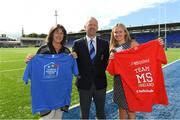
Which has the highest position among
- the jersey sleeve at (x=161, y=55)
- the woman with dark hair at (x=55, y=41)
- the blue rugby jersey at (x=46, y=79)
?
the woman with dark hair at (x=55, y=41)

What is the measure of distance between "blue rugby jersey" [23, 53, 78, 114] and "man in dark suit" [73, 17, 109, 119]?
18 cm

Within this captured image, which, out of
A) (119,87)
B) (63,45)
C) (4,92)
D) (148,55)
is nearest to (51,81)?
(63,45)

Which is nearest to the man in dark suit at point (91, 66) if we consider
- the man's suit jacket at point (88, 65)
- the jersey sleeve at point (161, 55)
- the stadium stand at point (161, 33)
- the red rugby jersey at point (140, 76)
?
the man's suit jacket at point (88, 65)

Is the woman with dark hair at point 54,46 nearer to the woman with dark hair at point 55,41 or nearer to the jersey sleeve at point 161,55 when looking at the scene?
the woman with dark hair at point 55,41

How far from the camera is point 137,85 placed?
15.5 feet

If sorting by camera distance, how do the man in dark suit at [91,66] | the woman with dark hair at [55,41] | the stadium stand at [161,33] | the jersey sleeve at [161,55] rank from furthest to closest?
the stadium stand at [161,33] < the jersey sleeve at [161,55] < the man in dark suit at [91,66] < the woman with dark hair at [55,41]

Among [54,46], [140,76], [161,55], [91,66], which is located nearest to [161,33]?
[161,55]

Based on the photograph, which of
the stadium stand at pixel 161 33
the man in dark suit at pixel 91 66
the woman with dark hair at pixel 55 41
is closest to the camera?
the woman with dark hair at pixel 55 41

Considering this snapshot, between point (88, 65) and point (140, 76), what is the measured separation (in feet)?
2.62

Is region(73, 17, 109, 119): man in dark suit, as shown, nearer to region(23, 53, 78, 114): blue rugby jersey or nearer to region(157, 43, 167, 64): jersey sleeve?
region(23, 53, 78, 114): blue rugby jersey

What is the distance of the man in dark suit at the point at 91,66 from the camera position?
4.65 meters

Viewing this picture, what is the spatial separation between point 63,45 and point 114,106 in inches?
104

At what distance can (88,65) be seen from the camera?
466 centimetres

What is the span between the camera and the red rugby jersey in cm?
470
